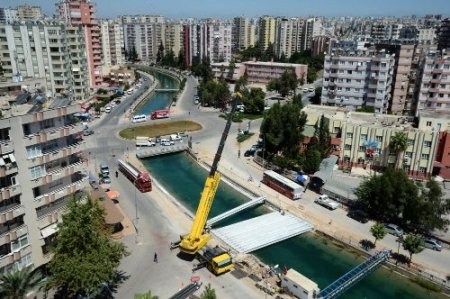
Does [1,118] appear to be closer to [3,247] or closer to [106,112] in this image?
[3,247]

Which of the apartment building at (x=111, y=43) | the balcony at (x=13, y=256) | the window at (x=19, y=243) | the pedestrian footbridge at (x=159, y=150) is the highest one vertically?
the apartment building at (x=111, y=43)

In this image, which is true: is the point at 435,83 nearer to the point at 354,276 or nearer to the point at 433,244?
the point at 433,244

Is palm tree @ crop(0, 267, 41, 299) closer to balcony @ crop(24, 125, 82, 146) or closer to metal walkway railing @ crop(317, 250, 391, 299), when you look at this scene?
balcony @ crop(24, 125, 82, 146)

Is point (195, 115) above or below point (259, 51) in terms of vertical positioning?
below

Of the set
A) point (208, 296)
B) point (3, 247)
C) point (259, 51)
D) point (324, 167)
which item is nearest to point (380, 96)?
point (324, 167)

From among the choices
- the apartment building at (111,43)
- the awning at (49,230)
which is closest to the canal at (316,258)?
the awning at (49,230)

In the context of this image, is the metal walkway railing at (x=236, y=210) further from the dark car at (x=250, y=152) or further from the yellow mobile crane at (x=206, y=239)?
the dark car at (x=250, y=152)

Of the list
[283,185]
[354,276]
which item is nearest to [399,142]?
[283,185]
